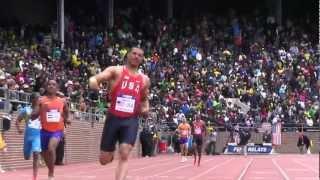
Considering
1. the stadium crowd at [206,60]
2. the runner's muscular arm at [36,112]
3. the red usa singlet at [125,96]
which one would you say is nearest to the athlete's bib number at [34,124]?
the runner's muscular arm at [36,112]

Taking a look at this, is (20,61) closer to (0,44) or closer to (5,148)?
(0,44)

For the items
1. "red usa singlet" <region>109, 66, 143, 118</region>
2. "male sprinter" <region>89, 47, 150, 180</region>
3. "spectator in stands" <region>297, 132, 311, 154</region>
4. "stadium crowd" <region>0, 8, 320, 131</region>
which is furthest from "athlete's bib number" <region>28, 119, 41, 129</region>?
"spectator in stands" <region>297, 132, 311, 154</region>

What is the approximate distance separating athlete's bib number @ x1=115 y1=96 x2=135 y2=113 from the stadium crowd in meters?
24.5

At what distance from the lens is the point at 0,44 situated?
3634cm

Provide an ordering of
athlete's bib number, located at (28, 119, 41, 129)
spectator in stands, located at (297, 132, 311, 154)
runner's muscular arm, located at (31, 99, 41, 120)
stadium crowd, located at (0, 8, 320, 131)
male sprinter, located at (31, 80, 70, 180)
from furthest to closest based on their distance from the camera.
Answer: spectator in stands, located at (297, 132, 311, 154) < stadium crowd, located at (0, 8, 320, 131) < athlete's bib number, located at (28, 119, 41, 129) < runner's muscular arm, located at (31, 99, 41, 120) < male sprinter, located at (31, 80, 70, 180)

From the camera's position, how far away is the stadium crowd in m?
42.0

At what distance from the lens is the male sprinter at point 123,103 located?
442 inches

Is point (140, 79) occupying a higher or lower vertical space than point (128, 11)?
lower

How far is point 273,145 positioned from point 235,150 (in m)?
2.17

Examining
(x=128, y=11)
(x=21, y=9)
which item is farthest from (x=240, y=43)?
(x=21, y=9)

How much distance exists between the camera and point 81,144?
29.6 metres

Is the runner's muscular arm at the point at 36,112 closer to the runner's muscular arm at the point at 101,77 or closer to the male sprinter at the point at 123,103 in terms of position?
the male sprinter at the point at 123,103

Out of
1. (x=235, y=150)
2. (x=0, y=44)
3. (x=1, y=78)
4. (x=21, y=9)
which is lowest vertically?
(x=235, y=150)

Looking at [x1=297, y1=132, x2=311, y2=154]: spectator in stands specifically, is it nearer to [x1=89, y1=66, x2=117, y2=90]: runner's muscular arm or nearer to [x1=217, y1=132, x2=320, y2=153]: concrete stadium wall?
[x1=217, y1=132, x2=320, y2=153]: concrete stadium wall
